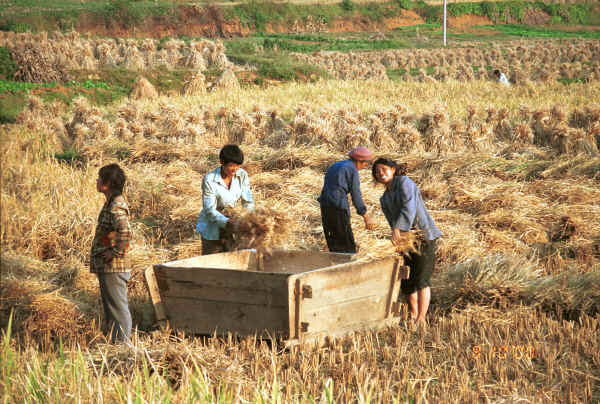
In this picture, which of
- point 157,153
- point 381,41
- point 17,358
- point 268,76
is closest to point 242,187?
point 17,358

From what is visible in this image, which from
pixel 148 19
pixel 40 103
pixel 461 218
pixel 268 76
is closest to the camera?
pixel 461 218

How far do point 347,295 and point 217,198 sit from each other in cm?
150

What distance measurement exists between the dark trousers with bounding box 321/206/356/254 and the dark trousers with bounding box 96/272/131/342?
2.05 meters

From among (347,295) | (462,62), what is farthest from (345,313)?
(462,62)

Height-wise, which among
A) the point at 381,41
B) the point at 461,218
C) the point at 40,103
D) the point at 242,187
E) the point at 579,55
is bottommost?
the point at 461,218

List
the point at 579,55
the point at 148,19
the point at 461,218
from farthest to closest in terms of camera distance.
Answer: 1. the point at 148,19
2. the point at 579,55
3. the point at 461,218

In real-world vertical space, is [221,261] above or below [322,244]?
above

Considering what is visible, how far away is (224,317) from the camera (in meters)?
4.66

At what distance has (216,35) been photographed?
165 ft

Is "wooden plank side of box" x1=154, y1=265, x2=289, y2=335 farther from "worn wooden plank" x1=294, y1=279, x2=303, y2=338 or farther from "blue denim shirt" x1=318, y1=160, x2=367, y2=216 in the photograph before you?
"blue denim shirt" x1=318, y1=160, x2=367, y2=216

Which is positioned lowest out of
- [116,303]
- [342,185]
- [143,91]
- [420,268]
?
[116,303]

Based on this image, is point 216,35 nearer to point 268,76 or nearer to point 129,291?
point 268,76

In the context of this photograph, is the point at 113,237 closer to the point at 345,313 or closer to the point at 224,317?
the point at 224,317

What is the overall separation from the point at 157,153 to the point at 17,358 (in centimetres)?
728
